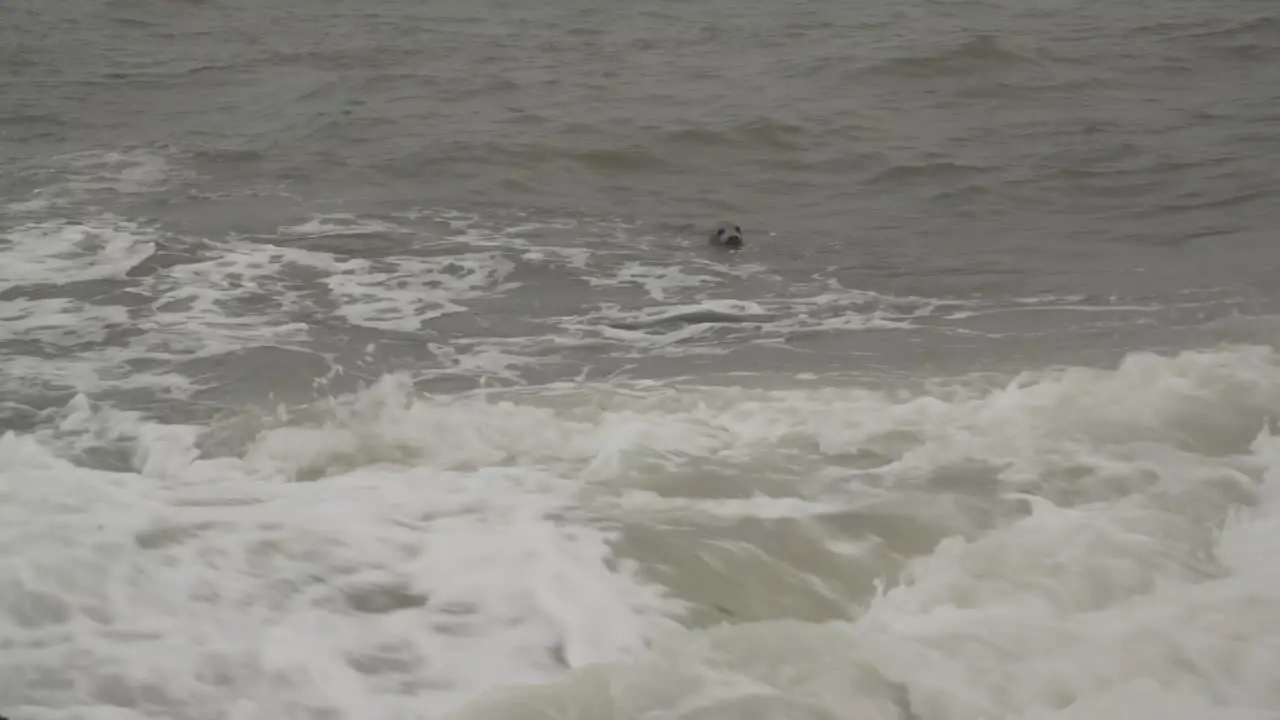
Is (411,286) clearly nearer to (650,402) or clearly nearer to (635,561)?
(650,402)

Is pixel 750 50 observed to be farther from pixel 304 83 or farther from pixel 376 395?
pixel 376 395

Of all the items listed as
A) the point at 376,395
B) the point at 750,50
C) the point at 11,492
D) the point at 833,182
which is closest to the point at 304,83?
the point at 750,50

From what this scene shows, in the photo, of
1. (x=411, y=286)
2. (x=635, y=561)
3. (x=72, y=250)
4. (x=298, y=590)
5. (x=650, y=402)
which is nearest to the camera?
(x=298, y=590)

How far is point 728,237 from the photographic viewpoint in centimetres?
759

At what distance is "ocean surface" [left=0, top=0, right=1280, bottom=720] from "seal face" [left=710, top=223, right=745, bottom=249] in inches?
4.7

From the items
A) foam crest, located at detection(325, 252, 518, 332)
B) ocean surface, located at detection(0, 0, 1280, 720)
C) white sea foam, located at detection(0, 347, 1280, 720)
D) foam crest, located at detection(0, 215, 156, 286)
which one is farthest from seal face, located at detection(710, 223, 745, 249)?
foam crest, located at detection(0, 215, 156, 286)

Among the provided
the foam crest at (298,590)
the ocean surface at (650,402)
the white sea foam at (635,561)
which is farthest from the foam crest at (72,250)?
the foam crest at (298,590)

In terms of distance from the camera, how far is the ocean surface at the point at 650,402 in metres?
3.54

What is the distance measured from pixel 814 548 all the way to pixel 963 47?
888 cm

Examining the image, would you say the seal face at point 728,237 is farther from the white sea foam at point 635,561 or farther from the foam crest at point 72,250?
the foam crest at point 72,250

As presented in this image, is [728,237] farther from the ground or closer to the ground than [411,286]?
farther from the ground

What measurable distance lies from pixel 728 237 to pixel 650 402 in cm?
256

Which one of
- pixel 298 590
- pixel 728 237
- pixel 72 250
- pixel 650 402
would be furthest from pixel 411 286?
pixel 298 590

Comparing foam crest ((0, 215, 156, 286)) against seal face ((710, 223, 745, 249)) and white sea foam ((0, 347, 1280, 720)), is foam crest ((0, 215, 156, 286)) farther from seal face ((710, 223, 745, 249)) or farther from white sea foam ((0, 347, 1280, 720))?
seal face ((710, 223, 745, 249))
